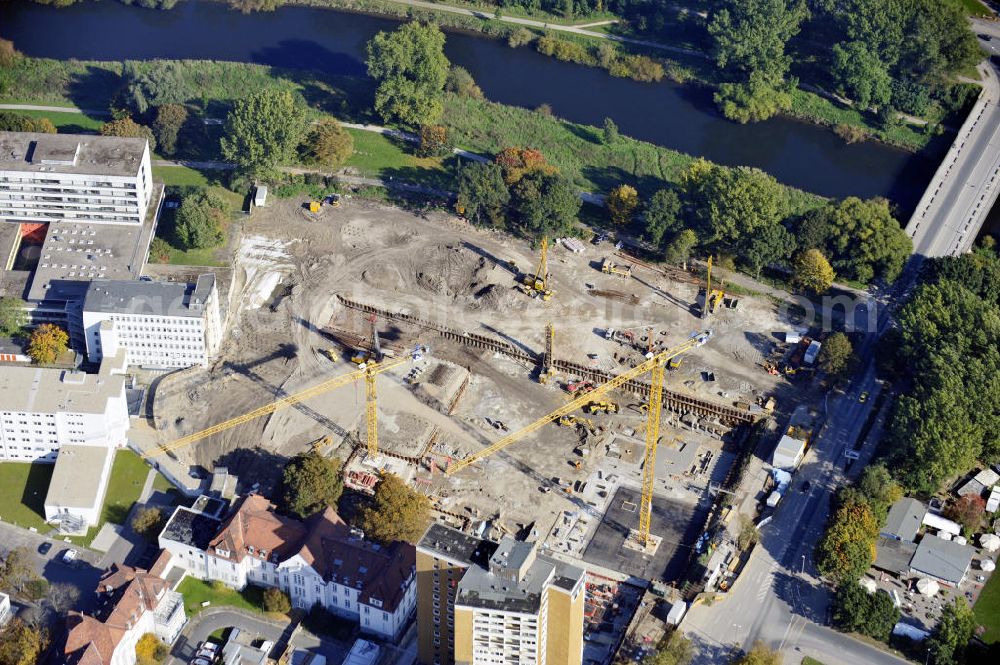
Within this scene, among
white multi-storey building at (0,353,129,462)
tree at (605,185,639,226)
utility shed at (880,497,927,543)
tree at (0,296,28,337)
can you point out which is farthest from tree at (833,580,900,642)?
tree at (0,296,28,337)

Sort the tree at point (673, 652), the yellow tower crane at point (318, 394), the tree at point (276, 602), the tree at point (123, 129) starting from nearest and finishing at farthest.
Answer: the tree at point (673, 652), the tree at point (276, 602), the yellow tower crane at point (318, 394), the tree at point (123, 129)

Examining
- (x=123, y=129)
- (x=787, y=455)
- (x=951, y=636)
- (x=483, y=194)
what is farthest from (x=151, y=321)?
(x=951, y=636)

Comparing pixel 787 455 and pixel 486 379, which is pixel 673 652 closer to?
pixel 787 455

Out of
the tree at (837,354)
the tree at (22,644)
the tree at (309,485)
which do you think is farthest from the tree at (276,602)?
the tree at (837,354)

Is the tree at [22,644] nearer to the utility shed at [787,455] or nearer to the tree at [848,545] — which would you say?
the tree at [848,545]

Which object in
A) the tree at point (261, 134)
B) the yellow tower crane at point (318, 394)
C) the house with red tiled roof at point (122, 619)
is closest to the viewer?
the house with red tiled roof at point (122, 619)

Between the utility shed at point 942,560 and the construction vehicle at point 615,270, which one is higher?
the construction vehicle at point 615,270

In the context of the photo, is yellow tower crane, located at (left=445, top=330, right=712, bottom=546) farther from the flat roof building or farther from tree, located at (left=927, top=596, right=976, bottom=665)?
tree, located at (left=927, top=596, right=976, bottom=665)

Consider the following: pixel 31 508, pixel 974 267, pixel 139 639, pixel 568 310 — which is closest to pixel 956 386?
pixel 974 267
